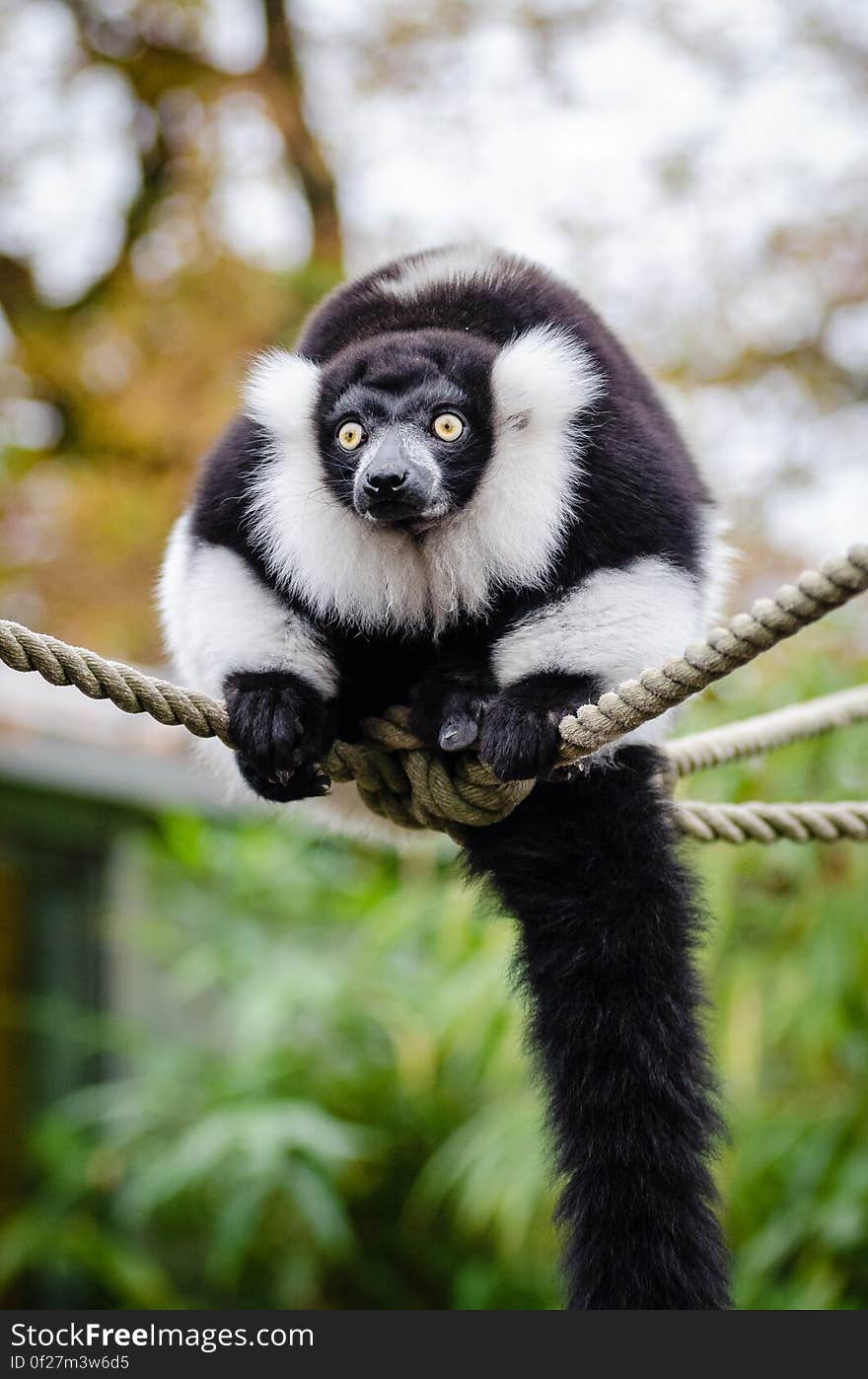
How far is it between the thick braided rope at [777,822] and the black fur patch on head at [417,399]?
2.24 ft

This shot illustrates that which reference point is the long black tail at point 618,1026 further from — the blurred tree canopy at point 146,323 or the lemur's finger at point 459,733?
the blurred tree canopy at point 146,323

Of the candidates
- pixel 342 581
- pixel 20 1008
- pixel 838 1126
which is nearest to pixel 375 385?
pixel 342 581

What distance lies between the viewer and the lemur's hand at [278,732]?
212 centimetres

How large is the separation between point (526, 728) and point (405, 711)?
342mm

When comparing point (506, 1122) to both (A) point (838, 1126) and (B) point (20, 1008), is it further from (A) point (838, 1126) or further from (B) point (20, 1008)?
(B) point (20, 1008)

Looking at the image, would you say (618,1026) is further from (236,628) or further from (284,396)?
(284,396)

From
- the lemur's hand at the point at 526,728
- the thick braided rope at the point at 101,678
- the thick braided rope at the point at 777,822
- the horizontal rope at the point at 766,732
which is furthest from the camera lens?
the horizontal rope at the point at 766,732

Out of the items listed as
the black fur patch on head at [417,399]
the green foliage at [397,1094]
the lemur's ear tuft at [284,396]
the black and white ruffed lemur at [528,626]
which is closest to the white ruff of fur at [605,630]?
the black and white ruffed lemur at [528,626]

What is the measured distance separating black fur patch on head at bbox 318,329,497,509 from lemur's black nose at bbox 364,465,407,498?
0.11 metres

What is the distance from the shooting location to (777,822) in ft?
7.86

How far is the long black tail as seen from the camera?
193 cm

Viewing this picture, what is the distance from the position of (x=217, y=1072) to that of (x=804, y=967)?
7.14 feet

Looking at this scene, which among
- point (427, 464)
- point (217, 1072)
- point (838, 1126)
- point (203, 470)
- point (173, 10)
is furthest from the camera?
point (173, 10)

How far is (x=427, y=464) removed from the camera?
7.22 feet
